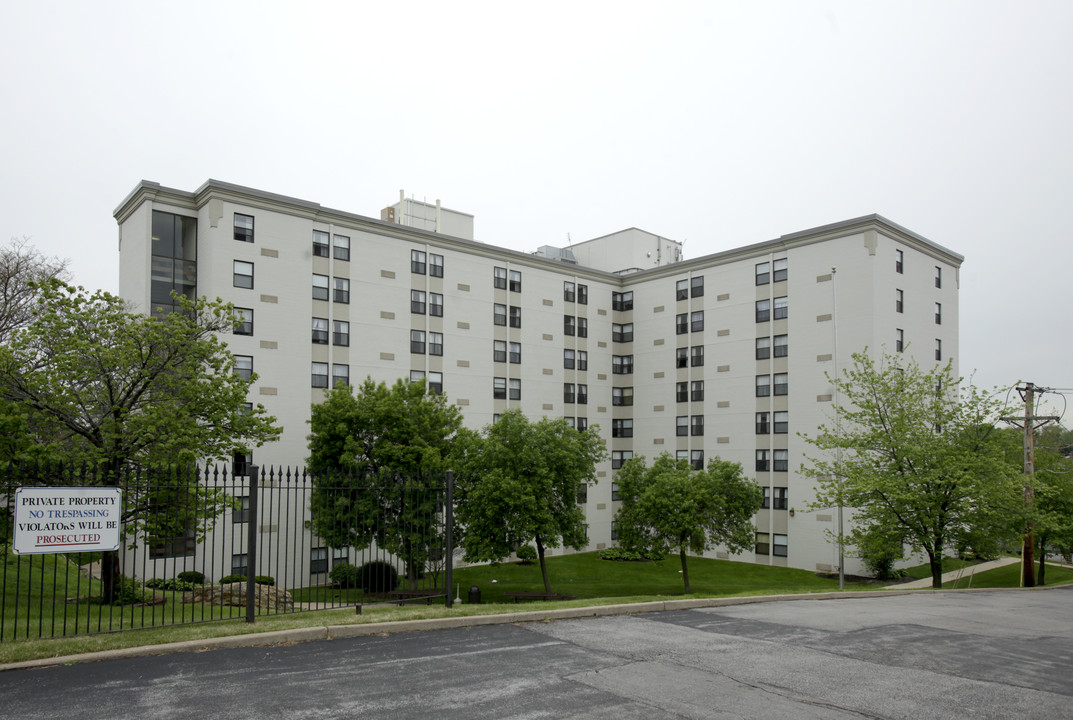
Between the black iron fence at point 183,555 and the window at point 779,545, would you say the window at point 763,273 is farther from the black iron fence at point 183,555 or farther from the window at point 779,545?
the black iron fence at point 183,555

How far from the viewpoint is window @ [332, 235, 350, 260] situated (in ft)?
133

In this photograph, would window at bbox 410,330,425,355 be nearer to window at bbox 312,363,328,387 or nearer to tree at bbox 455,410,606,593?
window at bbox 312,363,328,387

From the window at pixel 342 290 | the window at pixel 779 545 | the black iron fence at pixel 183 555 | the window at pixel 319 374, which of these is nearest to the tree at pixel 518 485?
the black iron fence at pixel 183 555

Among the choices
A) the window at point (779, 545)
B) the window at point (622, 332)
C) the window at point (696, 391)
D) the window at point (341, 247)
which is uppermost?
the window at point (341, 247)

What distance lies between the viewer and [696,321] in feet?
165

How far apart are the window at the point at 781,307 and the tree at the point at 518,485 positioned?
58.0 ft

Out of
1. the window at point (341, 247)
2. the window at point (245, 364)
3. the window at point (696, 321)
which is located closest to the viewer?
the window at point (245, 364)

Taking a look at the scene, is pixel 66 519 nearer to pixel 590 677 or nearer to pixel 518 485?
pixel 590 677

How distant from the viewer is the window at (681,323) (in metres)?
50.8

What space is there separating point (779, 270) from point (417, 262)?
2231cm

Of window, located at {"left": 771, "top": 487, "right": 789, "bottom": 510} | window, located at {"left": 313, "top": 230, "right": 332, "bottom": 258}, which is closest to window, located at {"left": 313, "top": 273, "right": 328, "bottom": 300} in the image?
window, located at {"left": 313, "top": 230, "right": 332, "bottom": 258}

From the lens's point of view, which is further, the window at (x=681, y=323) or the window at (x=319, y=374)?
the window at (x=681, y=323)

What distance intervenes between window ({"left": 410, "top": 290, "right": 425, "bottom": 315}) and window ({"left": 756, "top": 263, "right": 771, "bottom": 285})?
2114 centimetres

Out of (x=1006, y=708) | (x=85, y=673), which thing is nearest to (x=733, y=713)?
(x=1006, y=708)
